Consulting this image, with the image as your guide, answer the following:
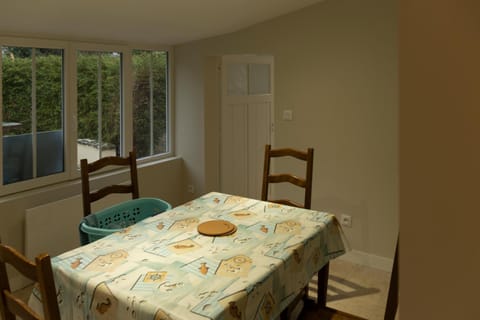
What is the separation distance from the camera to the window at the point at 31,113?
3033 mm

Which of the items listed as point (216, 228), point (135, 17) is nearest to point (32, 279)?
point (216, 228)

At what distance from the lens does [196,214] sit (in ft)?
7.65

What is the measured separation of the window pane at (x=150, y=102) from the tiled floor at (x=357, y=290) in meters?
1.82

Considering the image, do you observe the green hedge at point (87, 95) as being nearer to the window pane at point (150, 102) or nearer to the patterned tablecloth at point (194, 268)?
the window pane at point (150, 102)

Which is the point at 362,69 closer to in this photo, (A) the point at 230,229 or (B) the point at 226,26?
(B) the point at 226,26

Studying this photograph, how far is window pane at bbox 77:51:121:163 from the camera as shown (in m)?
3.57

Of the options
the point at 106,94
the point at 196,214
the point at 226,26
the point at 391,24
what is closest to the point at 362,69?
the point at 391,24

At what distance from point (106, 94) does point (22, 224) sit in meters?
1.37

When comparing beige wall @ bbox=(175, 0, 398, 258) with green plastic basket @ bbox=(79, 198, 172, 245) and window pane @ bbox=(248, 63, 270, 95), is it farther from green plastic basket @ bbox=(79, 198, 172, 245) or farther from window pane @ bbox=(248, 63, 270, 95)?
green plastic basket @ bbox=(79, 198, 172, 245)

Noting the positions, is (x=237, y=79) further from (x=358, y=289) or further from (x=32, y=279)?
(x=32, y=279)

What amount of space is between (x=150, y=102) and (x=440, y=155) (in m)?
3.98

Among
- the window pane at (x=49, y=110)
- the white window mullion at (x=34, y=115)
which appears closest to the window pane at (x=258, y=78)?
the window pane at (x=49, y=110)

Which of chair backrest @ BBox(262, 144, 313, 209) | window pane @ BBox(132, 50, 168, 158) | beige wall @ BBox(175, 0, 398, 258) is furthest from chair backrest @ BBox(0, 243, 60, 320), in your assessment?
window pane @ BBox(132, 50, 168, 158)

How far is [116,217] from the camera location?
8.34 ft
